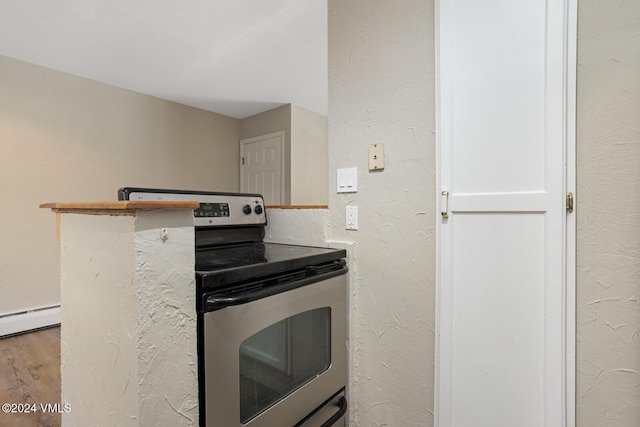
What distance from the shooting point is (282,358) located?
1142 mm

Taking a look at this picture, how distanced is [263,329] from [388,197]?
0.73 metres

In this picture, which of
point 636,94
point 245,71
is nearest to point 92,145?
point 245,71

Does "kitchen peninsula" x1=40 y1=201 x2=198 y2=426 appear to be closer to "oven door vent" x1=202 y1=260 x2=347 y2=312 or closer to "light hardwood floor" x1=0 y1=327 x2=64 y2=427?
"oven door vent" x1=202 y1=260 x2=347 y2=312

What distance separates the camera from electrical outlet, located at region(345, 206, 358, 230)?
1.44 metres

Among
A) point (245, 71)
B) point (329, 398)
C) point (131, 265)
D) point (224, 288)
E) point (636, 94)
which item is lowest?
point (329, 398)

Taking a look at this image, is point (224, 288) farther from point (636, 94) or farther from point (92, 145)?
point (92, 145)

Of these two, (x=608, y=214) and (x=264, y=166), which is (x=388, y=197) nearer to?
(x=608, y=214)

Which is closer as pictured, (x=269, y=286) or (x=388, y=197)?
(x=269, y=286)

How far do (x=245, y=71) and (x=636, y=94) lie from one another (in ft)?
9.68

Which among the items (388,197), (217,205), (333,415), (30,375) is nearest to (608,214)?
(388,197)

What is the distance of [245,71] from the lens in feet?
10.1

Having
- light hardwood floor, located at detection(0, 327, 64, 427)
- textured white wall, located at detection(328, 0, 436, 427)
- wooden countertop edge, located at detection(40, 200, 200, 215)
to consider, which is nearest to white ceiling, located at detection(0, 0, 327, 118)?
textured white wall, located at detection(328, 0, 436, 427)

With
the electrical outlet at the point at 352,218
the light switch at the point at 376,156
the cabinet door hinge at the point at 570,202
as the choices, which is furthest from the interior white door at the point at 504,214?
the electrical outlet at the point at 352,218

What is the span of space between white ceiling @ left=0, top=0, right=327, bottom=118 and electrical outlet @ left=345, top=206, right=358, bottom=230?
1.50 metres
